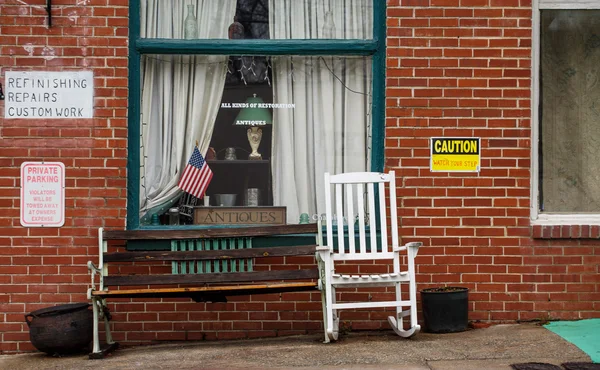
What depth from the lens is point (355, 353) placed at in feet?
20.9

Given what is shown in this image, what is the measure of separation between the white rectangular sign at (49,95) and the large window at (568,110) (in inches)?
148

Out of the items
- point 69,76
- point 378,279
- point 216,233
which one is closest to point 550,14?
point 378,279

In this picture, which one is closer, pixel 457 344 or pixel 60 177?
pixel 457 344

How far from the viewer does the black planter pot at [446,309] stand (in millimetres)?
7000

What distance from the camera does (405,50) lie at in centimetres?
733

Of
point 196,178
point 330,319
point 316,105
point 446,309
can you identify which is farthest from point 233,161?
point 446,309

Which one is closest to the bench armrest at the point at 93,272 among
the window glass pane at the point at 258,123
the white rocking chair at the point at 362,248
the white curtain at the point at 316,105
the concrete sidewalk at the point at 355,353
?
the concrete sidewalk at the point at 355,353

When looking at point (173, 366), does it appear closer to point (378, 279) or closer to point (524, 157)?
point (378, 279)

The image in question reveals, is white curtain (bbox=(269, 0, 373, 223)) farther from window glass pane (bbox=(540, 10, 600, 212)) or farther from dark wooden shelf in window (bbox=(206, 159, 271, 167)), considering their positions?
window glass pane (bbox=(540, 10, 600, 212))

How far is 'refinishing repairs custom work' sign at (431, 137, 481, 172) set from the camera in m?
7.31

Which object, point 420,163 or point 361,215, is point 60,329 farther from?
point 420,163

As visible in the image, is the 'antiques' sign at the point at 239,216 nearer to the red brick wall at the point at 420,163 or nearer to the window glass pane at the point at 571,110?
the red brick wall at the point at 420,163

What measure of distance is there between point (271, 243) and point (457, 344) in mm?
1714

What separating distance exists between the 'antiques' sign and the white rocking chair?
1.59ft
